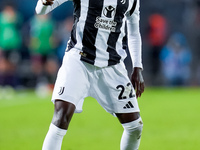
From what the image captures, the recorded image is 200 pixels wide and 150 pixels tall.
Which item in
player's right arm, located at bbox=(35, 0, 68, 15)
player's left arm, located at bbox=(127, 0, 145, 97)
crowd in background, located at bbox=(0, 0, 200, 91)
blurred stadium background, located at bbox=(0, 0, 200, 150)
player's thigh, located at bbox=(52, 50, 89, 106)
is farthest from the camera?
crowd in background, located at bbox=(0, 0, 200, 91)

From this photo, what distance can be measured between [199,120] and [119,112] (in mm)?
5633

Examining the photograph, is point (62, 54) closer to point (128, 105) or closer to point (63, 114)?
point (128, 105)

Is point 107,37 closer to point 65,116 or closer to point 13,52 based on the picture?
point 65,116

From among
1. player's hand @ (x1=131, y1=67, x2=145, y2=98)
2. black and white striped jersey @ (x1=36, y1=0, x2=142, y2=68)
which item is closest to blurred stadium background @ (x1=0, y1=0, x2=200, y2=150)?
player's hand @ (x1=131, y1=67, x2=145, y2=98)

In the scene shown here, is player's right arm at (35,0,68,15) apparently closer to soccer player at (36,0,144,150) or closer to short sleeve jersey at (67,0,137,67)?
soccer player at (36,0,144,150)

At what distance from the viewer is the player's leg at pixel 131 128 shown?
578 centimetres

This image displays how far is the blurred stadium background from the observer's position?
1142 cm

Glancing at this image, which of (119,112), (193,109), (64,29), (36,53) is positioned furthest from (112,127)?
(64,29)

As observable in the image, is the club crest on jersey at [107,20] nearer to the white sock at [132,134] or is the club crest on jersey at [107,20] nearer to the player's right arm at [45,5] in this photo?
the player's right arm at [45,5]

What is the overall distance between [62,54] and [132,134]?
39.9ft

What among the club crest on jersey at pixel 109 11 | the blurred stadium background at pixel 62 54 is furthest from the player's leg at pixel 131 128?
the blurred stadium background at pixel 62 54

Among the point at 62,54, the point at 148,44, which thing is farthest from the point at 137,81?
the point at 148,44

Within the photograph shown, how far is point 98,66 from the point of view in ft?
18.4

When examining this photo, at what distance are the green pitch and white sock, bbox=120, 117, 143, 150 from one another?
73.7 inches
